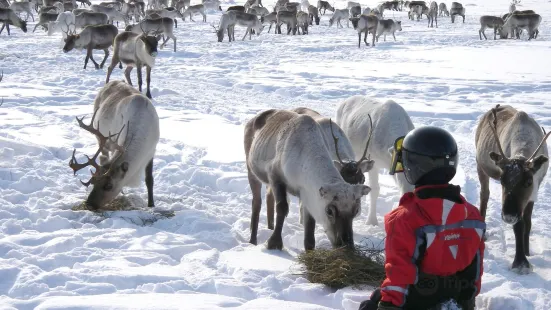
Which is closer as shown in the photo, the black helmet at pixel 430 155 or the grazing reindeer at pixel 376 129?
the black helmet at pixel 430 155

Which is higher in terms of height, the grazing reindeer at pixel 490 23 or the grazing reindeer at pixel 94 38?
the grazing reindeer at pixel 490 23

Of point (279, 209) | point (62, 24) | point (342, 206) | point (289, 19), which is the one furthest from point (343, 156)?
point (289, 19)

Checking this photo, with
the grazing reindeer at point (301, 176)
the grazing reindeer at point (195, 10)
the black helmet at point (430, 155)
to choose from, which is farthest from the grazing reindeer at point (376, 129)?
the grazing reindeer at point (195, 10)

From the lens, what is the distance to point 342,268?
13.0 feet

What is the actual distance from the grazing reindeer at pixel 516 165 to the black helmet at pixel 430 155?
72.5 inches

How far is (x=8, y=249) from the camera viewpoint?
455 centimetres

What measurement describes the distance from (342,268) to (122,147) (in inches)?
111

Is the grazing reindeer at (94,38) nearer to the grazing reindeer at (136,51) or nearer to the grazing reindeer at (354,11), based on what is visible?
the grazing reindeer at (136,51)

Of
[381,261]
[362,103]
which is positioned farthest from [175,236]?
[362,103]

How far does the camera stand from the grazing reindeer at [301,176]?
13.4 ft

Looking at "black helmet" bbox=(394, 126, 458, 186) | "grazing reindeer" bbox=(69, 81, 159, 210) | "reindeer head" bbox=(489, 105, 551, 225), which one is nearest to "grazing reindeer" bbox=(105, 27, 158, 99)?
"grazing reindeer" bbox=(69, 81, 159, 210)

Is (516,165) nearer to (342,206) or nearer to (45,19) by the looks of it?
(342,206)

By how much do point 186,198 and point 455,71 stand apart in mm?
10695

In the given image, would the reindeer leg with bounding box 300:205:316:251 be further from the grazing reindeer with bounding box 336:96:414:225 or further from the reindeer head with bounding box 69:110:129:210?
the reindeer head with bounding box 69:110:129:210
